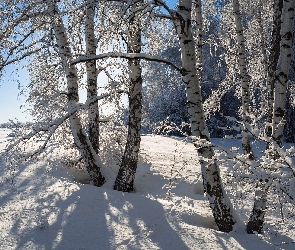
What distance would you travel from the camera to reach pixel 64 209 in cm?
422

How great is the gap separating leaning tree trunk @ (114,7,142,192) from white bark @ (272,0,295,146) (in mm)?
2415

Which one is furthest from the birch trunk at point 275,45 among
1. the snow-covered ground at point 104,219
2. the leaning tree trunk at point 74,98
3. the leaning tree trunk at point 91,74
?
the leaning tree trunk at point 91,74

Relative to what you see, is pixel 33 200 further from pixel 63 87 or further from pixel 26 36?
pixel 26 36

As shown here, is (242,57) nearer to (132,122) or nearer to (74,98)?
(132,122)

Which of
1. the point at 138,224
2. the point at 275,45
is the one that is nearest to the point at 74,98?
the point at 138,224

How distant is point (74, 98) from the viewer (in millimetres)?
5582

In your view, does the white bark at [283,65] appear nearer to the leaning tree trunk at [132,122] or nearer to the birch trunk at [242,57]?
the leaning tree trunk at [132,122]

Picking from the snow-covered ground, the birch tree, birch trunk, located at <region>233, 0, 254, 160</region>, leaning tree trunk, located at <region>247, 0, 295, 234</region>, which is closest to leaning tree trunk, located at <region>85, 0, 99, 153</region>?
the snow-covered ground

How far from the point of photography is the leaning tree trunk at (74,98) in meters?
5.25

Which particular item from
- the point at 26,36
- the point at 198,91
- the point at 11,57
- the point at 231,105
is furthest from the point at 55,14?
the point at 231,105

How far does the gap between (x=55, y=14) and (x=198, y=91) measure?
109 inches

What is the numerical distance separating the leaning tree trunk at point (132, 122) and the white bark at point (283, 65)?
7.92 feet

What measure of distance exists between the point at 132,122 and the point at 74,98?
3.88ft

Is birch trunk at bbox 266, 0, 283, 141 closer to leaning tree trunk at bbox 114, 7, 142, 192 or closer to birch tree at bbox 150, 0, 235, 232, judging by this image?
birch tree at bbox 150, 0, 235, 232
